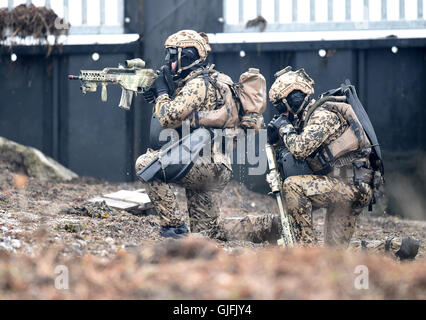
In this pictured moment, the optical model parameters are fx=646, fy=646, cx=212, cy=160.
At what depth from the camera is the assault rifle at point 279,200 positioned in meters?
5.53

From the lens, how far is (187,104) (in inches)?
226

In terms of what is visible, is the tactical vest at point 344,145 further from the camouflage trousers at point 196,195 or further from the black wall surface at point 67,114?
the black wall surface at point 67,114

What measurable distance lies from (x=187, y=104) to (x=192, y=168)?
0.58 meters

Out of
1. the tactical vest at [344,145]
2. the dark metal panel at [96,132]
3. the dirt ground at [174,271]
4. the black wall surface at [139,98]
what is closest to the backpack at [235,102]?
the tactical vest at [344,145]

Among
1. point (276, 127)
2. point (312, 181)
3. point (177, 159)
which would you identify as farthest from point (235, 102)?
point (312, 181)

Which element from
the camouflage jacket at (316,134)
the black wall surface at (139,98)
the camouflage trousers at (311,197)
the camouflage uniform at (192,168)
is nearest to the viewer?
the camouflage jacket at (316,134)

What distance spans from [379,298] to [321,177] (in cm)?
229

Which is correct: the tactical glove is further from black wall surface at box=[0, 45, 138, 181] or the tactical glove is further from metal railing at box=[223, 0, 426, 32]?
black wall surface at box=[0, 45, 138, 181]

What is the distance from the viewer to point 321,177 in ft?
18.4

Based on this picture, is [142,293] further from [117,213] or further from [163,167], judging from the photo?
[117,213]

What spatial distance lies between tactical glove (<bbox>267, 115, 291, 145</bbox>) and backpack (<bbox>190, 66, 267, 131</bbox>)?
269 mm

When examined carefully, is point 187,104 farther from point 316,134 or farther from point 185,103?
point 316,134

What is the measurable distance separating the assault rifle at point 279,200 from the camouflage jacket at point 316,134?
312mm
